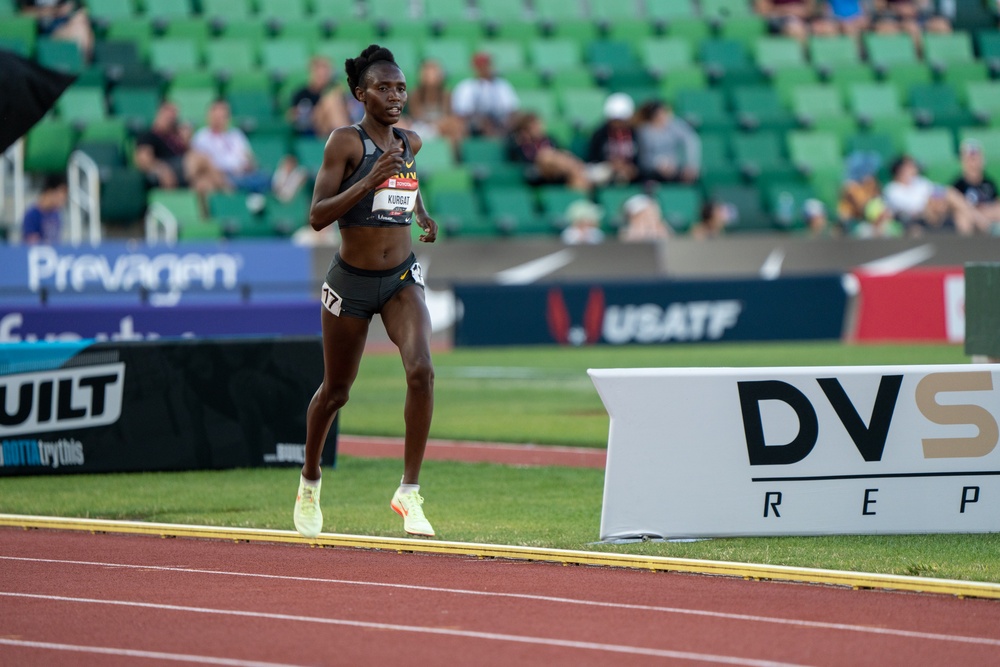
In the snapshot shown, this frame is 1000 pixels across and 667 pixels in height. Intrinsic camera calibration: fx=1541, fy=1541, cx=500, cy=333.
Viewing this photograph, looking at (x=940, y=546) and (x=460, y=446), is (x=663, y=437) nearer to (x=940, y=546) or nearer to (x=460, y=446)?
(x=940, y=546)

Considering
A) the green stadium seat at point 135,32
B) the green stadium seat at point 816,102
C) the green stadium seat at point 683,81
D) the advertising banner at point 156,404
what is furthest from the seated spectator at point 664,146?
the advertising banner at point 156,404

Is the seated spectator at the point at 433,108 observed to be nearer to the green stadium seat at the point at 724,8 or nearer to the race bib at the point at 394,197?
the green stadium seat at the point at 724,8

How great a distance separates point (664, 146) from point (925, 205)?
14.3 ft

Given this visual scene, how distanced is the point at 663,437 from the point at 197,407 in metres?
4.22

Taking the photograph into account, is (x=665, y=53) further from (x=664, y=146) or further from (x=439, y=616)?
(x=439, y=616)

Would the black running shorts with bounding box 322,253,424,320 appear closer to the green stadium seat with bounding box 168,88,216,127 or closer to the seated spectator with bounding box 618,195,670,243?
the seated spectator with bounding box 618,195,670,243

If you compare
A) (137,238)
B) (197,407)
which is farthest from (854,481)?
(137,238)

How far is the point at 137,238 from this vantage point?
2139 centimetres

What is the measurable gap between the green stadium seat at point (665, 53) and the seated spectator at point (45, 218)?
1109 centimetres

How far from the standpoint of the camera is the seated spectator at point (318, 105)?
2222cm

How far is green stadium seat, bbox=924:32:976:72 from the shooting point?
29031mm

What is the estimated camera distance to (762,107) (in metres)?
26.7

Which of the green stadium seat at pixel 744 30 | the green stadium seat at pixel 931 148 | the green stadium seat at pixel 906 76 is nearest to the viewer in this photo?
the green stadium seat at pixel 931 148

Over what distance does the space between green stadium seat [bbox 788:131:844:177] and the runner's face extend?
62.8 ft
